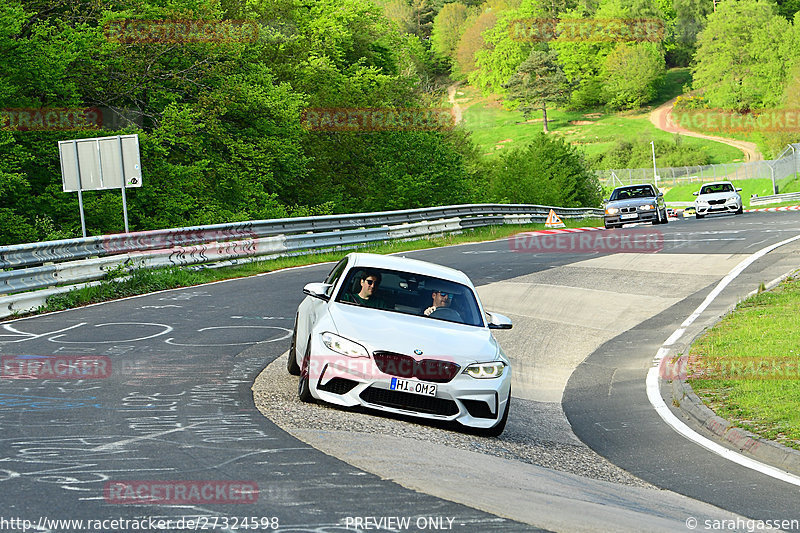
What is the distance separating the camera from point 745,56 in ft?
463

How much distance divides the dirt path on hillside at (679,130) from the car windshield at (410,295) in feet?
371

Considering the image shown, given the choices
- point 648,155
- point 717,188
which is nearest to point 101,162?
point 717,188

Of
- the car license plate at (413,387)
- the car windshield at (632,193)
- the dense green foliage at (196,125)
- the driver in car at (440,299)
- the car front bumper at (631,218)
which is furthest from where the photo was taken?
the car windshield at (632,193)

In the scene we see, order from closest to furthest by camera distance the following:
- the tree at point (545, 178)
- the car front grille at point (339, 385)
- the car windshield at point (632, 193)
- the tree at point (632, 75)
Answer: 1. the car front grille at point (339, 385)
2. the car windshield at point (632, 193)
3. the tree at point (545, 178)
4. the tree at point (632, 75)

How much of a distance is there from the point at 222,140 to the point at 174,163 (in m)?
2.06

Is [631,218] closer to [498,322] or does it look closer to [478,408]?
[498,322]

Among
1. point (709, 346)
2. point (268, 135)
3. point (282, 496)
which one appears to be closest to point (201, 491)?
point (282, 496)

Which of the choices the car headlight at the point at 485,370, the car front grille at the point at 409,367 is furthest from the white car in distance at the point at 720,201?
the car front grille at the point at 409,367

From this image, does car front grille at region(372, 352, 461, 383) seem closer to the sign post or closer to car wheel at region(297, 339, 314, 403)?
car wheel at region(297, 339, 314, 403)

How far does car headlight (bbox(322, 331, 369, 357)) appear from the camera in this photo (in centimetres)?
833

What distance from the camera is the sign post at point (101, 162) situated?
792 inches

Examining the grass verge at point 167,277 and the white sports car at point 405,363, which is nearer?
the white sports car at point 405,363

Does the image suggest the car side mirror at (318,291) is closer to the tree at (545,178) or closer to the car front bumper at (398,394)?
the car front bumper at (398,394)

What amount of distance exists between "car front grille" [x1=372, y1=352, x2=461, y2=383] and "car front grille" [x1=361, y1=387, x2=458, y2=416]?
16cm
